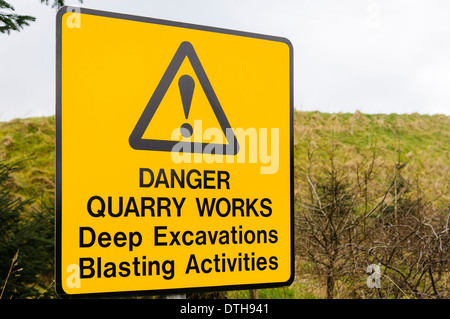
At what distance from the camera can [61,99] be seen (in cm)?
131

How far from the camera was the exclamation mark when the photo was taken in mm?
1426

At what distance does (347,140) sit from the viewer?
20.6m

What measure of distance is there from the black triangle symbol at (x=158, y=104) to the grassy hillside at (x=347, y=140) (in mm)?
12457

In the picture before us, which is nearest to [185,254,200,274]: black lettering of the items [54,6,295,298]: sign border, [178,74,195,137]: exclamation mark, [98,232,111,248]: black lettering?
[54,6,295,298]: sign border

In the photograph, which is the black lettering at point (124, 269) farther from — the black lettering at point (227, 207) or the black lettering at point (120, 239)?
the black lettering at point (227, 207)

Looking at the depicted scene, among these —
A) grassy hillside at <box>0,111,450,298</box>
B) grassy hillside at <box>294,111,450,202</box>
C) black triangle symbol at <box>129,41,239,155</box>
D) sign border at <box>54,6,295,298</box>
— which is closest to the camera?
sign border at <box>54,6,295,298</box>

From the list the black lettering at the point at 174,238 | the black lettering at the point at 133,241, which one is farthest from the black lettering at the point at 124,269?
the black lettering at the point at 174,238

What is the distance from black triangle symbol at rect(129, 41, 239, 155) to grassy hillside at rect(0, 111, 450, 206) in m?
12.5

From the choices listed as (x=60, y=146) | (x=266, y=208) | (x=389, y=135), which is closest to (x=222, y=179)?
(x=266, y=208)

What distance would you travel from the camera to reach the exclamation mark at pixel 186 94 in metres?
1.43

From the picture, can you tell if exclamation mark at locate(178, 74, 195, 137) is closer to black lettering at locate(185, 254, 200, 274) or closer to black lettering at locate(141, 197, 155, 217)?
black lettering at locate(141, 197, 155, 217)

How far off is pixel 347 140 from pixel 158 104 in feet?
66.4

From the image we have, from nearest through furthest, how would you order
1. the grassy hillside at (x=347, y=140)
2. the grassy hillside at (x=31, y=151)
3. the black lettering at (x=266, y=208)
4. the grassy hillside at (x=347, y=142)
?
the black lettering at (x=266, y=208) → the grassy hillside at (x=31, y=151) → the grassy hillside at (x=347, y=142) → the grassy hillside at (x=347, y=140)

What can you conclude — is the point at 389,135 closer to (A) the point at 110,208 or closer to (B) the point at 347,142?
(B) the point at 347,142
